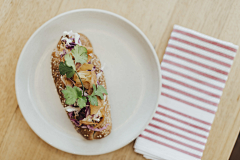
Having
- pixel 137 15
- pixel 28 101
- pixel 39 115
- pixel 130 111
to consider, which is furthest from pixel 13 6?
pixel 130 111

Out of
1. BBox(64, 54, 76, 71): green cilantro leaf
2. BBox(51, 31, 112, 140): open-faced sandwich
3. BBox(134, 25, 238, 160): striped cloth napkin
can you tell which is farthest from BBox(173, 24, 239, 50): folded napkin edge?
BBox(64, 54, 76, 71): green cilantro leaf

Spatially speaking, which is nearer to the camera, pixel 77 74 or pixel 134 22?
pixel 77 74

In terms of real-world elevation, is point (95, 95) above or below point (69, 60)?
below

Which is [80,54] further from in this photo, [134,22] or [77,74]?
[134,22]

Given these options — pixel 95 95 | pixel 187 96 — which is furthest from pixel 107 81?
pixel 187 96

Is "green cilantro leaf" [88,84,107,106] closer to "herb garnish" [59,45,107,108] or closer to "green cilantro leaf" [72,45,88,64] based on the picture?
"herb garnish" [59,45,107,108]

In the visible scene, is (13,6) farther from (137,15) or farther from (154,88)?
(154,88)
